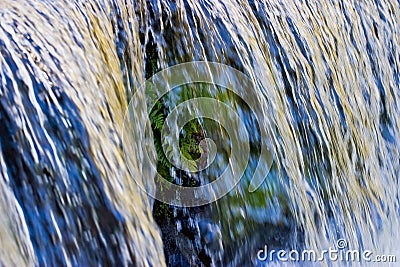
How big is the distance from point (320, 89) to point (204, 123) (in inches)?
29.9

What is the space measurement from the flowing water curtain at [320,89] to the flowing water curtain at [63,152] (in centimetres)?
55

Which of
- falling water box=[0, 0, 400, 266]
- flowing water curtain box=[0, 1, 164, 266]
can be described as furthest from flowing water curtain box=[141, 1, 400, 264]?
flowing water curtain box=[0, 1, 164, 266]

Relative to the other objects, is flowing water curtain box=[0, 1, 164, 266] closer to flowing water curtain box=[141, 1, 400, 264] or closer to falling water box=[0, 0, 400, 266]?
falling water box=[0, 0, 400, 266]

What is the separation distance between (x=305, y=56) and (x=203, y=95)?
69cm

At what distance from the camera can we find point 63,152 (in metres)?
1.79

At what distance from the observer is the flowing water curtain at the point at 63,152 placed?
1.71 metres

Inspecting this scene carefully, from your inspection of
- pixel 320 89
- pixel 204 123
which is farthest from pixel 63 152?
pixel 320 89

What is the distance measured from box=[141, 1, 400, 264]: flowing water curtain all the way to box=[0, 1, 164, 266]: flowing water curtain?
0.55m

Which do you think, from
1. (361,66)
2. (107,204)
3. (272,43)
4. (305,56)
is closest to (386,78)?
(361,66)

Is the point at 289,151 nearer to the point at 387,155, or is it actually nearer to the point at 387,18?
the point at 387,155

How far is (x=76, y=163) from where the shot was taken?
1.80 metres

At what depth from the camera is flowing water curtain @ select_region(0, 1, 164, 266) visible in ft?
5.60

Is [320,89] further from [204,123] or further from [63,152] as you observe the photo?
[63,152]

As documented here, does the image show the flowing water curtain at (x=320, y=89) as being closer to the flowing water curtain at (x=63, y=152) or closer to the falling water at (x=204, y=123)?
the falling water at (x=204, y=123)
